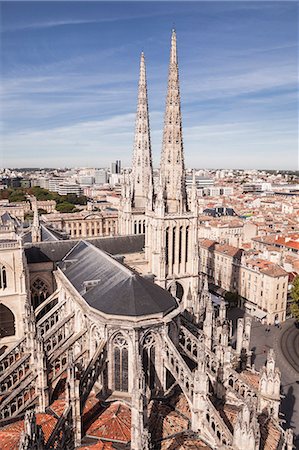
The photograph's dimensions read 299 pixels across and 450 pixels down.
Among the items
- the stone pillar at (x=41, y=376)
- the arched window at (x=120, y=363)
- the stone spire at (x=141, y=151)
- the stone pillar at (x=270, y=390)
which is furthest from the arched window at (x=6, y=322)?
the stone pillar at (x=270, y=390)

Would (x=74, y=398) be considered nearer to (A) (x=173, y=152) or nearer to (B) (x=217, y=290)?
(A) (x=173, y=152)

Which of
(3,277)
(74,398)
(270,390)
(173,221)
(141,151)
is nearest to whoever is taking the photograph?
(74,398)

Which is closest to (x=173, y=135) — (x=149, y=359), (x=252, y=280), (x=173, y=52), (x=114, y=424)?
(x=173, y=52)

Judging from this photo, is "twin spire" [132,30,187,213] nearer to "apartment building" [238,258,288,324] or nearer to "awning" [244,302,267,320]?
"apartment building" [238,258,288,324]

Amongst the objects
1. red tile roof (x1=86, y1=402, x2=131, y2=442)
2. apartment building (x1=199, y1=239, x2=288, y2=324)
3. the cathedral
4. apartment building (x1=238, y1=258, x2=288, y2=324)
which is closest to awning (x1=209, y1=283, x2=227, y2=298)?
apartment building (x1=199, y1=239, x2=288, y2=324)

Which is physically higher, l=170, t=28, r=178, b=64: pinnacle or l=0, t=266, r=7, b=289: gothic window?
l=170, t=28, r=178, b=64: pinnacle

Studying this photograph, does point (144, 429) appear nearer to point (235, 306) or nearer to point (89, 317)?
point (89, 317)
